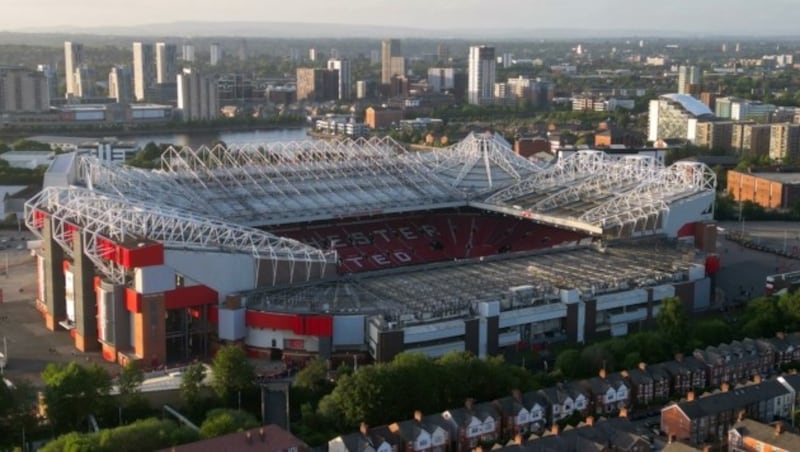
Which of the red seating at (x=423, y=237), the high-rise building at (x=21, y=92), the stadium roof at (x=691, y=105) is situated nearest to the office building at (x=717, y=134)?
the stadium roof at (x=691, y=105)

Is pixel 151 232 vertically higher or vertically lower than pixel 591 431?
higher

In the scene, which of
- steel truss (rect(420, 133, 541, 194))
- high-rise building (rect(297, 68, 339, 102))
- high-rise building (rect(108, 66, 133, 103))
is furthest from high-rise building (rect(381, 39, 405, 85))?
steel truss (rect(420, 133, 541, 194))

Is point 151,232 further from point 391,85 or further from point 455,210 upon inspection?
point 391,85

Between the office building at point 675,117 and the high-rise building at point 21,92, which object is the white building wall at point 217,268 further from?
the high-rise building at point 21,92

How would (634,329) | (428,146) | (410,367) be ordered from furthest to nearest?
(428,146)
(634,329)
(410,367)

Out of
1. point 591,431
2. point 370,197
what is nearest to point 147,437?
point 591,431

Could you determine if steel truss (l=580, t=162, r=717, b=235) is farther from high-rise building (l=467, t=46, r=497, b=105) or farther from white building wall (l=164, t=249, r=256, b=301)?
high-rise building (l=467, t=46, r=497, b=105)

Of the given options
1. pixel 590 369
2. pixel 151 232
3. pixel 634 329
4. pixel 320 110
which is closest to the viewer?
pixel 590 369
